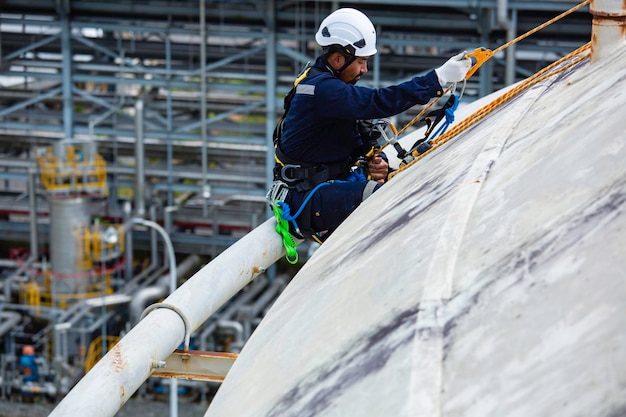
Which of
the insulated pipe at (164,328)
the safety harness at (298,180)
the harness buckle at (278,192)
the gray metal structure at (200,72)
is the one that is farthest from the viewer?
the gray metal structure at (200,72)

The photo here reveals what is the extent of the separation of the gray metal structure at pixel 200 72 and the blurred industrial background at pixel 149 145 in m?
0.04

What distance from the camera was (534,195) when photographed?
122 inches

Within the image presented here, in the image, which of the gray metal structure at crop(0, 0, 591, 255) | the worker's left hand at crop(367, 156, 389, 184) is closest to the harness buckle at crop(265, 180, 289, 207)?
the worker's left hand at crop(367, 156, 389, 184)

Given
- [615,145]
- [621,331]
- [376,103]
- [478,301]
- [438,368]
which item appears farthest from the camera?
[376,103]

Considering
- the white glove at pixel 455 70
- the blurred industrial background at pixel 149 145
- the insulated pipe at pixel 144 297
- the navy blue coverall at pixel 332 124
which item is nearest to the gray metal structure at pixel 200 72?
the blurred industrial background at pixel 149 145

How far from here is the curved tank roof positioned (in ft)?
7.97

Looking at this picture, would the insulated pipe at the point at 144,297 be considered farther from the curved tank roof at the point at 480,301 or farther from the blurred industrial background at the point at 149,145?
the curved tank roof at the point at 480,301

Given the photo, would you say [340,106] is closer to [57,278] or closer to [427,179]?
[427,179]

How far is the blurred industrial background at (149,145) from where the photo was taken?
772 inches

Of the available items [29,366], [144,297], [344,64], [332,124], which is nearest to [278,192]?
[332,124]

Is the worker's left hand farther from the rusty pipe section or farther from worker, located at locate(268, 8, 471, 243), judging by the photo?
the rusty pipe section

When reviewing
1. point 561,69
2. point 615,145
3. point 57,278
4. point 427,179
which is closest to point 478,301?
point 615,145

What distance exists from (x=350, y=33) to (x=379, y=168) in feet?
2.59

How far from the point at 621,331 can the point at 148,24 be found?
19381 mm
